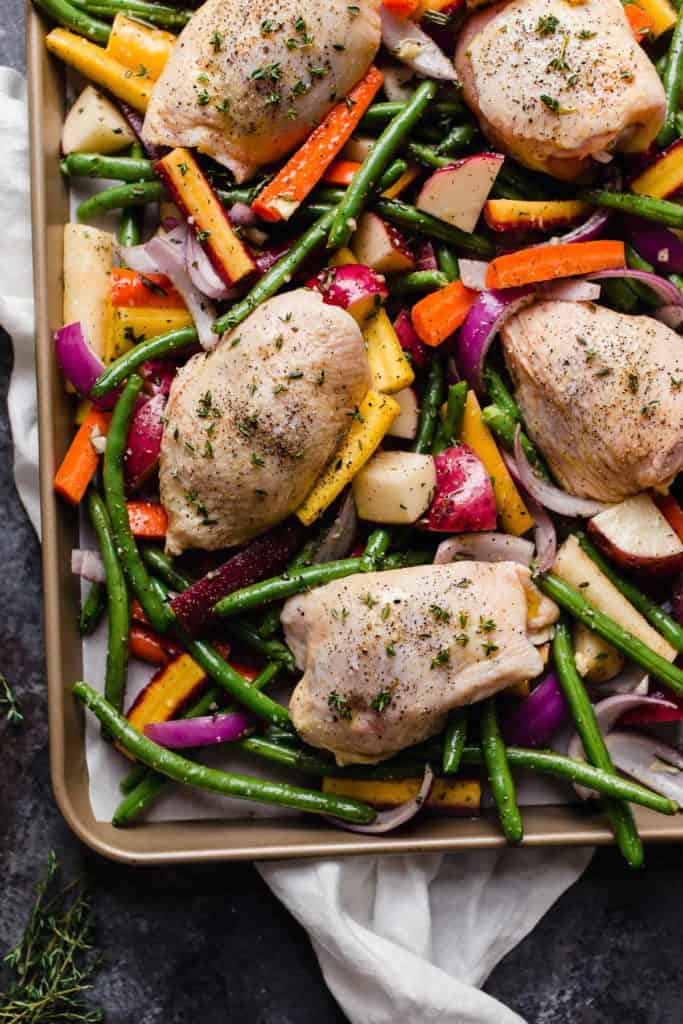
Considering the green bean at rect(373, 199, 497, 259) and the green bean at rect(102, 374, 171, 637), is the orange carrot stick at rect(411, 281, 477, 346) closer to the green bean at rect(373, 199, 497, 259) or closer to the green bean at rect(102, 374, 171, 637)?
the green bean at rect(373, 199, 497, 259)

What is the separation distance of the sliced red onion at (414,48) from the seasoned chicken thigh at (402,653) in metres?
1.56

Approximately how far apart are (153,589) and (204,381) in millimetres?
682

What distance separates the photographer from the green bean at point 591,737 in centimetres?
314

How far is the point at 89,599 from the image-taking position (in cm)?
326

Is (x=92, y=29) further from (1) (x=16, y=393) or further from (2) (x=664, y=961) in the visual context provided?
(2) (x=664, y=961)

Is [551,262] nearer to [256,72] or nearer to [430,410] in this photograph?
[430,410]

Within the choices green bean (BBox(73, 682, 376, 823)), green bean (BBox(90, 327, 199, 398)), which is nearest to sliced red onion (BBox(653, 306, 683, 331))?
green bean (BBox(90, 327, 199, 398))

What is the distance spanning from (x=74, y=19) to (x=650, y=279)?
2.01 meters

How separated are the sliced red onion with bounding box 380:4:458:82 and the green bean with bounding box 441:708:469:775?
6.53ft

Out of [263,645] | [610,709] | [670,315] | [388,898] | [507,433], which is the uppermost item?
[670,315]

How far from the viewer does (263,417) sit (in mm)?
2971

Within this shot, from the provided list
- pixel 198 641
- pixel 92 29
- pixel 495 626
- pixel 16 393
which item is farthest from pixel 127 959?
pixel 92 29

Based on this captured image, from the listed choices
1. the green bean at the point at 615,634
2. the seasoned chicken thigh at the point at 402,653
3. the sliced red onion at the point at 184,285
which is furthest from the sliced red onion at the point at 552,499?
the sliced red onion at the point at 184,285

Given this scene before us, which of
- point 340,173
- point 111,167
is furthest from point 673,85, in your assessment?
point 111,167
